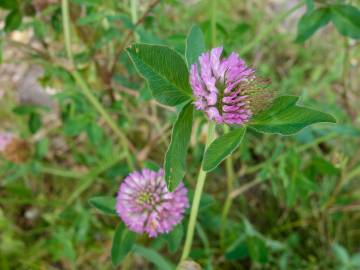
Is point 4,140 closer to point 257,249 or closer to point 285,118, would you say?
point 257,249

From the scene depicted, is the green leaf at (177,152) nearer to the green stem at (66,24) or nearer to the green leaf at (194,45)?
the green leaf at (194,45)

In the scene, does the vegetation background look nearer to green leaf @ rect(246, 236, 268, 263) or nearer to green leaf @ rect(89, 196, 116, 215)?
green leaf @ rect(246, 236, 268, 263)

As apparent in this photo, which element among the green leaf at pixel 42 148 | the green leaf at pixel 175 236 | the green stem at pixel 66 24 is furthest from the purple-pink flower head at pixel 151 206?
the green leaf at pixel 42 148

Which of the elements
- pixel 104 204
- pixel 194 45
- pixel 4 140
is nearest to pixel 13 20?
pixel 4 140

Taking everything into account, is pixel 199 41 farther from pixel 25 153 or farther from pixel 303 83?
pixel 303 83

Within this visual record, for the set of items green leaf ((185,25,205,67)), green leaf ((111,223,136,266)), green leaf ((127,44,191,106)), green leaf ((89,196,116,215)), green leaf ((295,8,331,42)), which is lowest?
A: green leaf ((111,223,136,266))

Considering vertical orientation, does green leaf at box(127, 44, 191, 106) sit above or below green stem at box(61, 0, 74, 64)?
below

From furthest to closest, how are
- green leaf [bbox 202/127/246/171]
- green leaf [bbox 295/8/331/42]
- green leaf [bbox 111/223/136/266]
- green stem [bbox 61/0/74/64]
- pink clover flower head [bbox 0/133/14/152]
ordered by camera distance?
pink clover flower head [bbox 0/133/14/152]
green leaf [bbox 295/8/331/42]
green stem [bbox 61/0/74/64]
green leaf [bbox 111/223/136/266]
green leaf [bbox 202/127/246/171]

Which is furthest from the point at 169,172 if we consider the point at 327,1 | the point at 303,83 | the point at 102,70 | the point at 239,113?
the point at 303,83

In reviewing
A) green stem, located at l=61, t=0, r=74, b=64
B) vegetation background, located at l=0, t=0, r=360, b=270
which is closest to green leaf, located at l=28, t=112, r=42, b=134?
vegetation background, located at l=0, t=0, r=360, b=270
